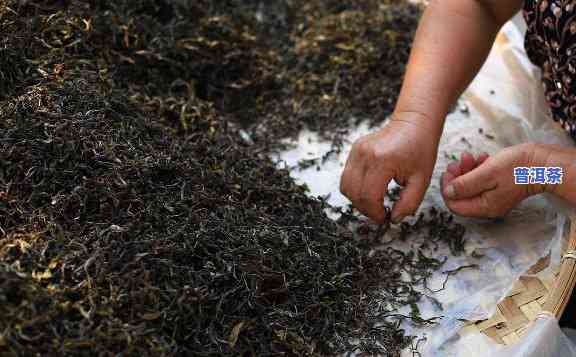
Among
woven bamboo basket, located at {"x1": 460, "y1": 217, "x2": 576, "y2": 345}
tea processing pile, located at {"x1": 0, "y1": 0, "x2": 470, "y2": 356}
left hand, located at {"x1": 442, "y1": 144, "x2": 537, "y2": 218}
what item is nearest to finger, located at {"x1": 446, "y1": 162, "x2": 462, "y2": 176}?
left hand, located at {"x1": 442, "y1": 144, "x2": 537, "y2": 218}

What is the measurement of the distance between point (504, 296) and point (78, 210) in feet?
2.78

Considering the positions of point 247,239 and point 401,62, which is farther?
point 401,62

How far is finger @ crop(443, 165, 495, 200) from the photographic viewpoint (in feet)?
4.17

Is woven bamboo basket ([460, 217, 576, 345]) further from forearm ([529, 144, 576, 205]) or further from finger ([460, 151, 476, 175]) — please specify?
finger ([460, 151, 476, 175])

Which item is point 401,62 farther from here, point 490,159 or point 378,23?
point 490,159

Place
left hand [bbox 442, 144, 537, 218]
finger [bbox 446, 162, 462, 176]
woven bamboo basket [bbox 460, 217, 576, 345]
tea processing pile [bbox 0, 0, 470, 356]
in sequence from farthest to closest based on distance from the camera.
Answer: finger [bbox 446, 162, 462, 176] < left hand [bbox 442, 144, 537, 218] < woven bamboo basket [bbox 460, 217, 576, 345] < tea processing pile [bbox 0, 0, 470, 356]

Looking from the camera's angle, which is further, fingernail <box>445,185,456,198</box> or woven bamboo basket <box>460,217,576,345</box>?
fingernail <box>445,185,456,198</box>

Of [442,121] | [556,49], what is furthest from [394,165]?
[556,49]

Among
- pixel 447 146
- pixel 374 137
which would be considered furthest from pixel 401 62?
pixel 374 137

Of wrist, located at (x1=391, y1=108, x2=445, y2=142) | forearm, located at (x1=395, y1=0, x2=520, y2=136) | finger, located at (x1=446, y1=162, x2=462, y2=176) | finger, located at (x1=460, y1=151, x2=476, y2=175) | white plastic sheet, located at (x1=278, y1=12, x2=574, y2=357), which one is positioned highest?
forearm, located at (x1=395, y1=0, x2=520, y2=136)

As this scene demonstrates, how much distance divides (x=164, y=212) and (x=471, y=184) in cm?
64

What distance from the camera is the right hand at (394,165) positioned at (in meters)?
1.29

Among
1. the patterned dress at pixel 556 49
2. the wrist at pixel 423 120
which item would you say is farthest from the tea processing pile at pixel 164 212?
the patterned dress at pixel 556 49

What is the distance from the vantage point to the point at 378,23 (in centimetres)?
190
